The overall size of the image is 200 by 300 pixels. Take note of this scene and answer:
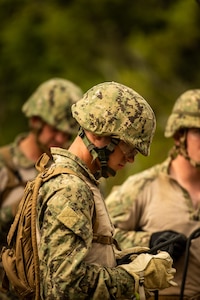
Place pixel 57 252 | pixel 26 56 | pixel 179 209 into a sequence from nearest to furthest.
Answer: pixel 57 252 < pixel 179 209 < pixel 26 56

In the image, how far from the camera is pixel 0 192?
1128 cm

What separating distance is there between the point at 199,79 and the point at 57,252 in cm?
1400

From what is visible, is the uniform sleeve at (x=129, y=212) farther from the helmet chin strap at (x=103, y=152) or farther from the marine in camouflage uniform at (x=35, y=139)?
the helmet chin strap at (x=103, y=152)

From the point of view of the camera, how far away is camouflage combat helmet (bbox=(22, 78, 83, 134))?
11.8m

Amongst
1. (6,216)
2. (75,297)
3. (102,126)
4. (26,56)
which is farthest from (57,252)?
(26,56)

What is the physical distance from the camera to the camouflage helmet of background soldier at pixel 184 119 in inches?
384

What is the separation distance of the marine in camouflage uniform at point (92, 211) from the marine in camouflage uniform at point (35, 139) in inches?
141

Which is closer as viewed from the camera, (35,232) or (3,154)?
(35,232)

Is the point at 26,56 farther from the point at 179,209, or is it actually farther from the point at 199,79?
the point at 179,209

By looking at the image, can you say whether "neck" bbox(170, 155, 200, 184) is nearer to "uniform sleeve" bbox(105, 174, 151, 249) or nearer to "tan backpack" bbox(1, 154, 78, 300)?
"uniform sleeve" bbox(105, 174, 151, 249)

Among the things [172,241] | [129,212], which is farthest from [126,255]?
[129,212]

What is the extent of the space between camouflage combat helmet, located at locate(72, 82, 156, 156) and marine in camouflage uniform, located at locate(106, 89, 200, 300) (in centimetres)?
190

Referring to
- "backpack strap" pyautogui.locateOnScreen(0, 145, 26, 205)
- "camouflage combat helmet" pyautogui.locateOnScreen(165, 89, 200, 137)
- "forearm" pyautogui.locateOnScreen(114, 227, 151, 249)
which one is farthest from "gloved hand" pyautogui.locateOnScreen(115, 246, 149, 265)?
"backpack strap" pyautogui.locateOnScreen(0, 145, 26, 205)

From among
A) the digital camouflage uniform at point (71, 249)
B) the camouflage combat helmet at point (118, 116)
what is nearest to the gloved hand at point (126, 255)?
the digital camouflage uniform at point (71, 249)
